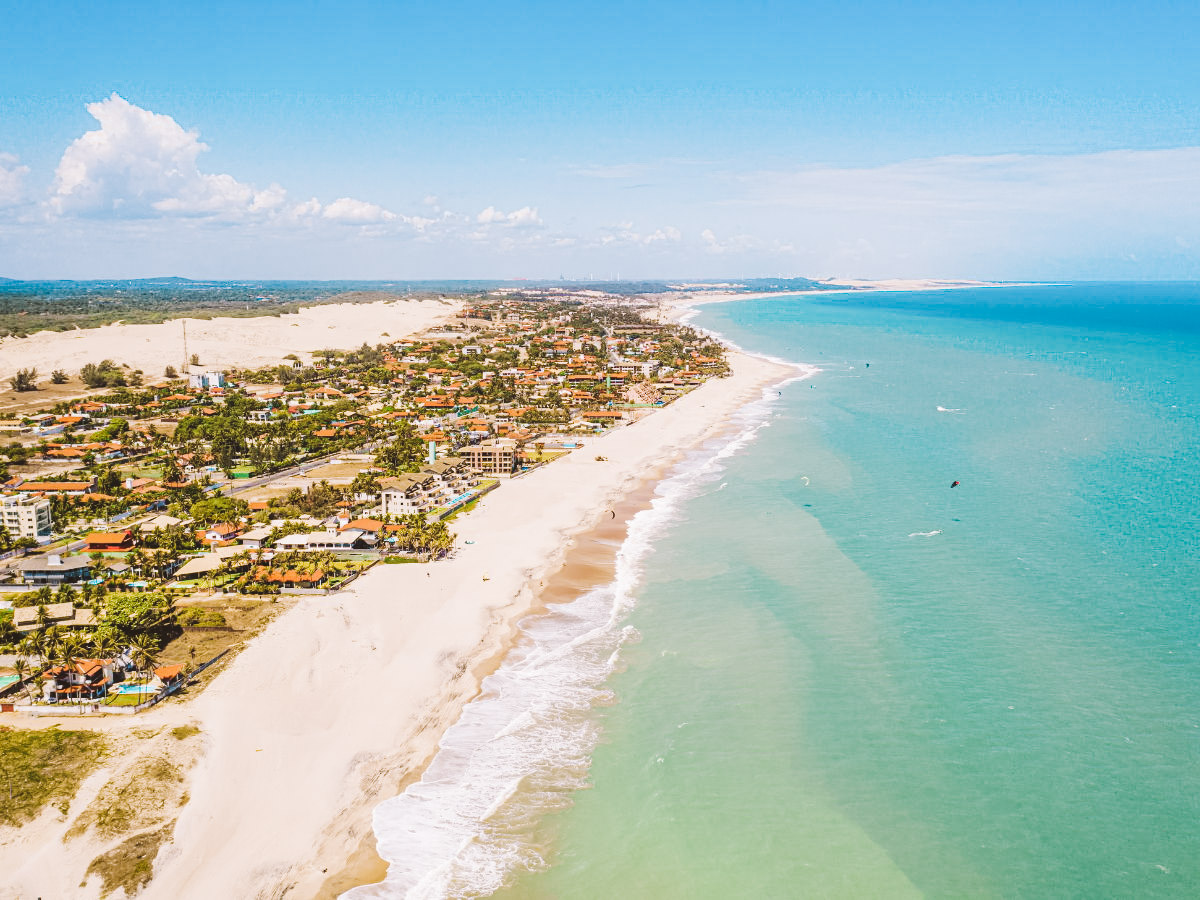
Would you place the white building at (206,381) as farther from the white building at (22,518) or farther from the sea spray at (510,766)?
the sea spray at (510,766)

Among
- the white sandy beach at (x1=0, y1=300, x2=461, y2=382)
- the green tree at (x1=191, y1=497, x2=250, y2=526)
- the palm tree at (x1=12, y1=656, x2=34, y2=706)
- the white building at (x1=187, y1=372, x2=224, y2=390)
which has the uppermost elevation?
the white sandy beach at (x1=0, y1=300, x2=461, y2=382)

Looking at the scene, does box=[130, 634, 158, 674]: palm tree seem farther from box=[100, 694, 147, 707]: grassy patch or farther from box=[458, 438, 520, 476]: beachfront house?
box=[458, 438, 520, 476]: beachfront house

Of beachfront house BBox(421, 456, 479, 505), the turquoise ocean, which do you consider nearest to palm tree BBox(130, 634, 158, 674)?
the turquoise ocean

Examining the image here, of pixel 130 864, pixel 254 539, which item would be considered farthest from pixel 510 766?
pixel 254 539

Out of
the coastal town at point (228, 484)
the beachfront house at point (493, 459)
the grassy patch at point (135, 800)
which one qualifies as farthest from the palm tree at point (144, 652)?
the beachfront house at point (493, 459)

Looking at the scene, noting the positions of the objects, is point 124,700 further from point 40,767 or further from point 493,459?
point 493,459

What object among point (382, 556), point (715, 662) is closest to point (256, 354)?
point (382, 556)

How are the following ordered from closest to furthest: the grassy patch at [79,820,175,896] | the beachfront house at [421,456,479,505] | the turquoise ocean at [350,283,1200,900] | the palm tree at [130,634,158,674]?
1. the grassy patch at [79,820,175,896]
2. the turquoise ocean at [350,283,1200,900]
3. the palm tree at [130,634,158,674]
4. the beachfront house at [421,456,479,505]
